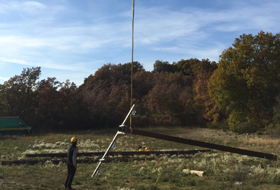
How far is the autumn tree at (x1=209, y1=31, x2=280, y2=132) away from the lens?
3161 centimetres

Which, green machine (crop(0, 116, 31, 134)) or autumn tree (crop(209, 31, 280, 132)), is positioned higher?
autumn tree (crop(209, 31, 280, 132))

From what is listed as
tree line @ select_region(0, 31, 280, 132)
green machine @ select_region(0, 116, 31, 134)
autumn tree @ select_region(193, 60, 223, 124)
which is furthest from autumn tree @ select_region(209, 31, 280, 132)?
green machine @ select_region(0, 116, 31, 134)

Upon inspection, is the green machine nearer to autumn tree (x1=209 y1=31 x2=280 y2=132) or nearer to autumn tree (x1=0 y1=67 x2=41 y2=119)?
autumn tree (x1=0 y1=67 x2=41 y2=119)

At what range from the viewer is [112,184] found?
917cm

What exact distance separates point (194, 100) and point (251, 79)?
1734 centimetres

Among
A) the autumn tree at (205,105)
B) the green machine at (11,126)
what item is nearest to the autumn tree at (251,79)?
the autumn tree at (205,105)

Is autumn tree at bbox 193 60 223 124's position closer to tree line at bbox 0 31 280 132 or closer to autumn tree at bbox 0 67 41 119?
tree line at bbox 0 31 280 132

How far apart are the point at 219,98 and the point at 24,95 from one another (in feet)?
102

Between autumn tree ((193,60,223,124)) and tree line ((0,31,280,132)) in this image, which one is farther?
autumn tree ((193,60,223,124))

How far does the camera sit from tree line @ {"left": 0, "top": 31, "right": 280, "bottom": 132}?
1271 inches

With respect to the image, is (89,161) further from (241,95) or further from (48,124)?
(48,124)

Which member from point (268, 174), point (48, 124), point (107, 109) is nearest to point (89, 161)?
point (268, 174)

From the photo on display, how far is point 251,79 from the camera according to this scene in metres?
31.8

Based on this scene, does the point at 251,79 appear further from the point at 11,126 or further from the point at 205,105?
the point at 11,126
